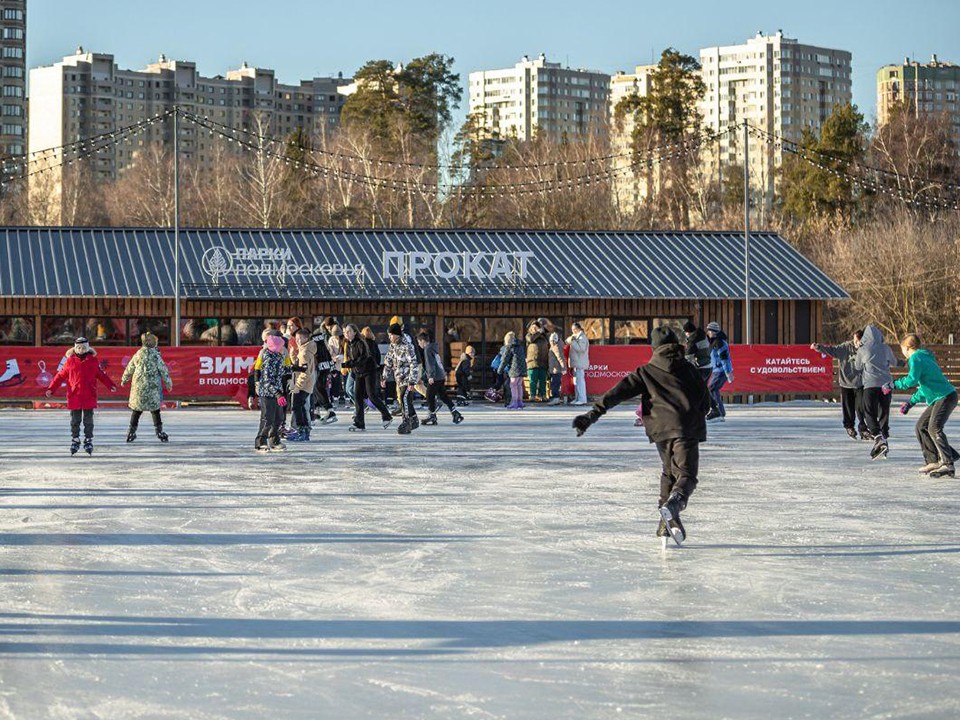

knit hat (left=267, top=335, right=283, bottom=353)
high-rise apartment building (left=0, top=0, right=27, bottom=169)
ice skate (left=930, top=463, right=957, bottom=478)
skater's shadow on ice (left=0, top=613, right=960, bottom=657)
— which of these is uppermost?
high-rise apartment building (left=0, top=0, right=27, bottom=169)

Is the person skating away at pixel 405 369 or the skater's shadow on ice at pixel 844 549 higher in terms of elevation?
the person skating away at pixel 405 369

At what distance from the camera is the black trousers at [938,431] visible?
1461 cm

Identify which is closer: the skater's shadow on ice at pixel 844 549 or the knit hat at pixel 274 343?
the skater's shadow on ice at pixel 844 549

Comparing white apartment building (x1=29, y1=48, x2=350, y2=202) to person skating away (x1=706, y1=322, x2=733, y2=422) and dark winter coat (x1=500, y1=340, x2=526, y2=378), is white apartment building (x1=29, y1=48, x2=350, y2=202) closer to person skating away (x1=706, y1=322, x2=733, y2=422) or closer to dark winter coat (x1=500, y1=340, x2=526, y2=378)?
dark winter coat (x1=500, y1=340, x2=526, y2=378)

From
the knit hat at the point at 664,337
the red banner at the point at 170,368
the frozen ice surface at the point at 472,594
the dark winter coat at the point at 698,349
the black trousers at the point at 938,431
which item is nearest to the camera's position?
the frozen ice surface at the point at 472,594

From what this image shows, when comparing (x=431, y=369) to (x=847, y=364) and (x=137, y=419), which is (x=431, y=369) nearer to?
(x=137, y=419)

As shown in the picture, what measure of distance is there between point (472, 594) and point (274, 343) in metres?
9.56

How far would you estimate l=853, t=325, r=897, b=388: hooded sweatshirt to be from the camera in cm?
1756

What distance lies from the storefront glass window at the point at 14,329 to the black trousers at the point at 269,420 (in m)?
18.3

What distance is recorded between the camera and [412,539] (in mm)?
10055

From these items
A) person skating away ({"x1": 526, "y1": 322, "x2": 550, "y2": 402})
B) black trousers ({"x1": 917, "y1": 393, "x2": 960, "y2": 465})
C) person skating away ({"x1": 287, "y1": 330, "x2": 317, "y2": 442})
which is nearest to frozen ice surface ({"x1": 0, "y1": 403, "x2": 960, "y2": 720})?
black trousers ({"x1": 917, "y1": 393, "x2": 960, "y2": 465})

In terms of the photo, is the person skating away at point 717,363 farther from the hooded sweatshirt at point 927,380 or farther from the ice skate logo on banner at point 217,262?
the ice skate logo on banner at point 217,262

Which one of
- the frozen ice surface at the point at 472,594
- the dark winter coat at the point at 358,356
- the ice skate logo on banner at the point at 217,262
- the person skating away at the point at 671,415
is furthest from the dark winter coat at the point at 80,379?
the ice skate logo on banner at the point at 217,262

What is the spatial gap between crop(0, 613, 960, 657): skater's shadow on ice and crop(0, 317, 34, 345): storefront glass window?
92.6 feet
